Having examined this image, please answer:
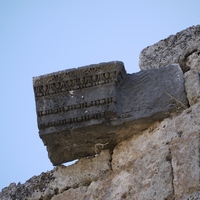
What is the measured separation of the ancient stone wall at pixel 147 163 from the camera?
3879 millimetres

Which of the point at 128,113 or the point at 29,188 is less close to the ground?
the point at 128,113

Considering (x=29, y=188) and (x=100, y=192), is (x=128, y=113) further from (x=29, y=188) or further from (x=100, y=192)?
(x=29, y=188)

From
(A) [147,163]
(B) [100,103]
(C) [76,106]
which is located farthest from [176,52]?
(A) [147,163]

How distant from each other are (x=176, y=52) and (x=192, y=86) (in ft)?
2.39

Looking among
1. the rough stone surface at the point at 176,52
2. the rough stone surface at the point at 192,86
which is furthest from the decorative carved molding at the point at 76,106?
the rough stone surface at the point at 176,52

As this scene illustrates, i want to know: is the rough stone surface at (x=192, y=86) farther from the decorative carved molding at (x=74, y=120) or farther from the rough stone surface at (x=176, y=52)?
the decorative carved molding at (x=74, y=120)

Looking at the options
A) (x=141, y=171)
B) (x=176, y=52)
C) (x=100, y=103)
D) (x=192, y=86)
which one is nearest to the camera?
(x=141, y=171)

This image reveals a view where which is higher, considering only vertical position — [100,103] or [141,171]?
[100,103]

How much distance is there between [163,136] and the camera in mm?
4332

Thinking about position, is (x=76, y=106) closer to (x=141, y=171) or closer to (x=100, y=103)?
(x=100, y=103)

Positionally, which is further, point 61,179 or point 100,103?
point 61,179

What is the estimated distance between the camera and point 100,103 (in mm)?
4582

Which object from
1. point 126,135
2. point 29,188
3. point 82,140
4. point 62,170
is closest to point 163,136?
point 126,135

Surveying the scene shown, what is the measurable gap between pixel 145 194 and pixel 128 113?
2.72 feet
